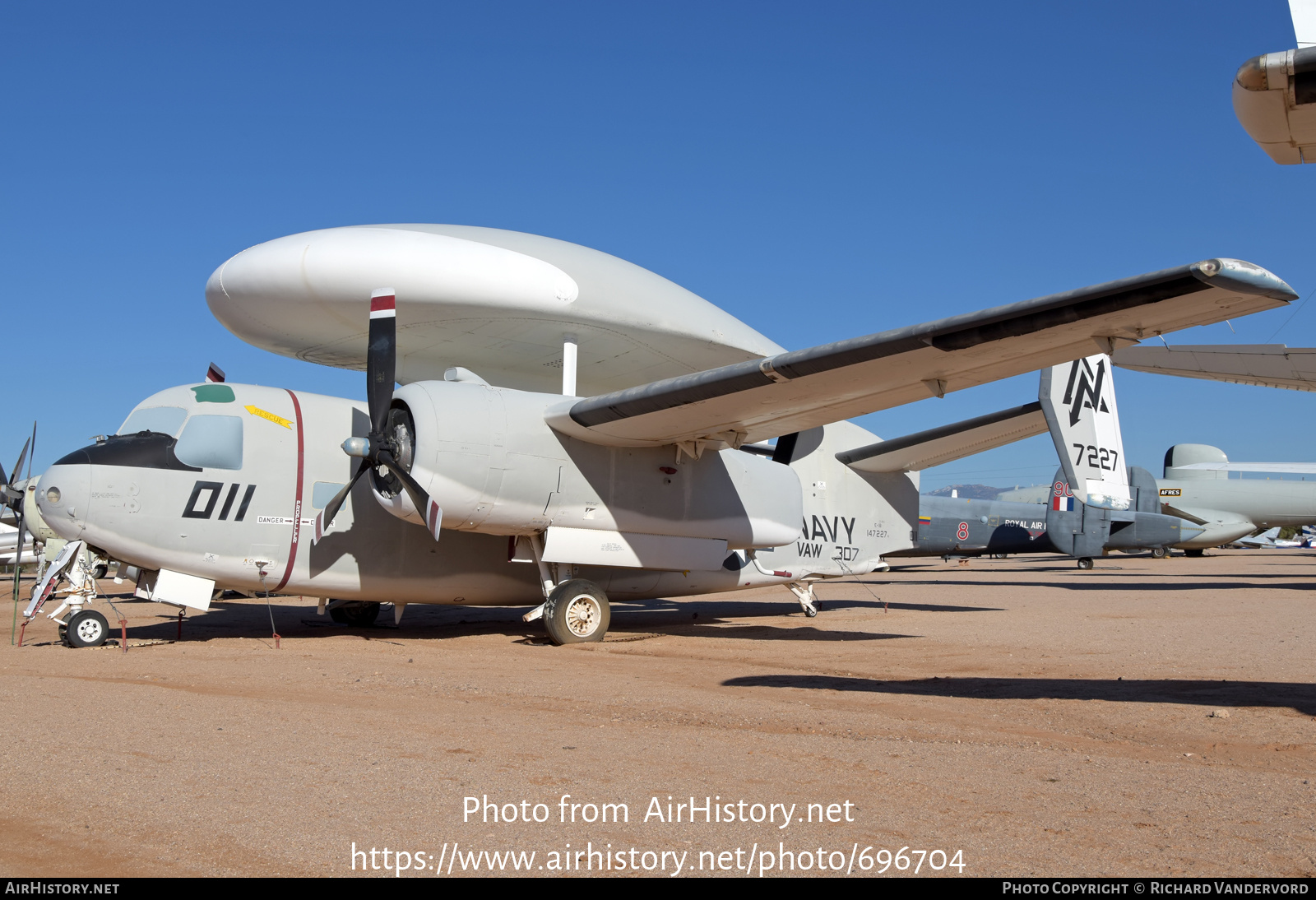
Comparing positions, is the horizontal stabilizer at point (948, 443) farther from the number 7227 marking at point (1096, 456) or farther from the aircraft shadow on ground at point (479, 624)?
the number 7227 marking at point (1096, 456)

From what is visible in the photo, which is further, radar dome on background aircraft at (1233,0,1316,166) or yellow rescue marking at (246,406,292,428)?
yellow rescue marking at (246,406,292,428)

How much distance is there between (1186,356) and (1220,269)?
62.0 ft

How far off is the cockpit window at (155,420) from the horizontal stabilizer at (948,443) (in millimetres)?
10842

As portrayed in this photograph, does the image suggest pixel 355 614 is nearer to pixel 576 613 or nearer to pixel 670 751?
pixel 576 613

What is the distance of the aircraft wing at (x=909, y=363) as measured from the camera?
7188 millimetres

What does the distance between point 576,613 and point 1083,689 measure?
6268 mm

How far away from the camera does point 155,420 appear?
11.6 metres

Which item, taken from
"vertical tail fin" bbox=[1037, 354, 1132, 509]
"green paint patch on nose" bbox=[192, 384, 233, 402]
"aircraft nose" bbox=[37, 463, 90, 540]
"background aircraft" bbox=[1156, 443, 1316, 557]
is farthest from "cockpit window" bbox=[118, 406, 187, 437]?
"background aircraft" bbox=[1156, 443, 1316, 557]

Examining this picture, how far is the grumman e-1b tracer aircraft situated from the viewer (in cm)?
1071

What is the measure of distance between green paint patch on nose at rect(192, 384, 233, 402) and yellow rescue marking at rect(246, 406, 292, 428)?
291mm

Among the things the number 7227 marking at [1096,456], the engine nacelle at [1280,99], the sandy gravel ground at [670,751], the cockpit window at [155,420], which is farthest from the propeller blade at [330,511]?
the number 7227 marking at [1096,456]

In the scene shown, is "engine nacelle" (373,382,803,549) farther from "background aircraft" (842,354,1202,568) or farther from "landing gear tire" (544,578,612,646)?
"background aircraft" (842,354,1202,568)

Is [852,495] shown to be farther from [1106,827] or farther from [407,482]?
[1106,827]

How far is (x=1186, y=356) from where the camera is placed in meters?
23.0
